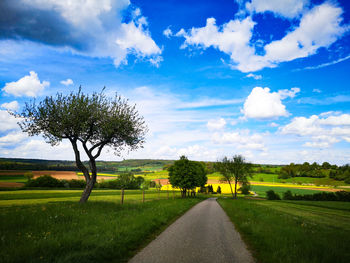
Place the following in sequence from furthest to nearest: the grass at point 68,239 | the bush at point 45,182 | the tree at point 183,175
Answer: the bush at point 45,182, the tree at point 183,175, the grass at point 68,239

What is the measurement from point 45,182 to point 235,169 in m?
68.7

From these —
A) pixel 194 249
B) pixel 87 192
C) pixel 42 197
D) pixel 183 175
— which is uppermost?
pixel 87 192

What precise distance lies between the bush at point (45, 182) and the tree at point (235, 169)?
199ft

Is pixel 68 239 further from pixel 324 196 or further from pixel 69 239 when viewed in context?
pixel 324 196

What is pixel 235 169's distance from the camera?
217 ft

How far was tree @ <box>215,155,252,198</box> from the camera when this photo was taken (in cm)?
6538

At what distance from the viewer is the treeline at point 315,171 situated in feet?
358

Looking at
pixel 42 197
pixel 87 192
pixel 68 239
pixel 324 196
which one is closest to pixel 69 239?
pixel 68 239

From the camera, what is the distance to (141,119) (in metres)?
22.6

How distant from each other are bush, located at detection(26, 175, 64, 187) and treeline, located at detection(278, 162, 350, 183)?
137m

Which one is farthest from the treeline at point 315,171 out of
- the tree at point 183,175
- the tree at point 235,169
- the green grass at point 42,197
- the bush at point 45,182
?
the bush at point 45,182

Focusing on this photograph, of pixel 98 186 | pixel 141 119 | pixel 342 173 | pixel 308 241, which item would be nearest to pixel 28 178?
pixel 98 186

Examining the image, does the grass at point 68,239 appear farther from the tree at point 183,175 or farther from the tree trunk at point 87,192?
the tree at point 183,175

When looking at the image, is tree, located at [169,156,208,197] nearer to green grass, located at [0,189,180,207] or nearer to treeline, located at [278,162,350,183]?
green grass, located at [0,189,180,207]
